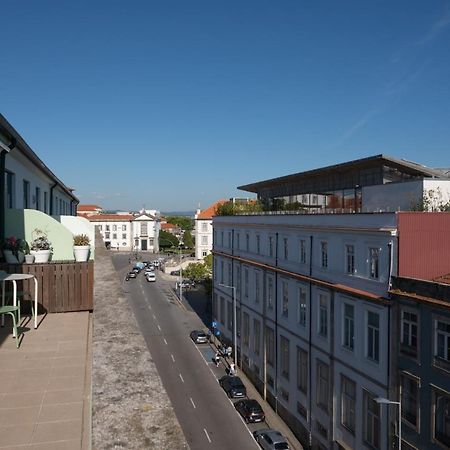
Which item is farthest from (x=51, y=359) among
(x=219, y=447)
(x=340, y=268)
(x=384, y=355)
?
(x=219, y=447)

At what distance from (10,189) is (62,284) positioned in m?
4.52

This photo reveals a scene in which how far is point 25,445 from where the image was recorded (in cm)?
391

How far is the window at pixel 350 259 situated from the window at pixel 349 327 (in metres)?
1.63

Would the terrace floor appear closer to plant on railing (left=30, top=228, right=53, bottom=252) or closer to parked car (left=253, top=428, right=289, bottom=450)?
plant on railing (left=30, top=228, right=53, bottom=252)

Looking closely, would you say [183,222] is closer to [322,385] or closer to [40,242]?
[322,385]

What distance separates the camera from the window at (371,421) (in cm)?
1947

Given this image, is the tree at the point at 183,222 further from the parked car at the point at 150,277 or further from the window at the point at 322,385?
the window at the point at 322,385

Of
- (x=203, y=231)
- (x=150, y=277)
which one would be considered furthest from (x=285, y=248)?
(x=203, y=231)

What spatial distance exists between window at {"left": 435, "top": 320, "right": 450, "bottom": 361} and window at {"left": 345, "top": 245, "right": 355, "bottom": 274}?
219 inches

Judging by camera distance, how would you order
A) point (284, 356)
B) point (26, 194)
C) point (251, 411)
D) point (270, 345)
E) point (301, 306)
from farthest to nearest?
1. point (270, 345)
2. point (284, 356)
3. point (251, 411)
4. point (301, 306)
5. point (26, 194)

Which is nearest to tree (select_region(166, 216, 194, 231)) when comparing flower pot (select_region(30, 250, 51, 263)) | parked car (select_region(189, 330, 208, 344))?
parked car (select_region(189, 330, 208, 344))

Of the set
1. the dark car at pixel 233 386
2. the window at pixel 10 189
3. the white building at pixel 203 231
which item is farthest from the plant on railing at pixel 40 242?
the white building at pixel 203 231

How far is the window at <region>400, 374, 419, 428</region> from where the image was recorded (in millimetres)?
17406

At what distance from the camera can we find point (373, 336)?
65.1 feet
